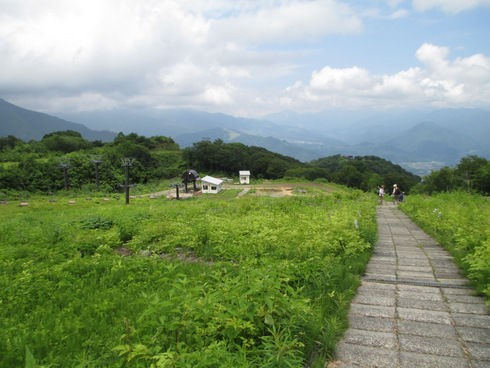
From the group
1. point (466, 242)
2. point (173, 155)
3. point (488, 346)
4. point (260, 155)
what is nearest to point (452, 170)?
point (260, 155)

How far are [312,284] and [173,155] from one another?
71910mm

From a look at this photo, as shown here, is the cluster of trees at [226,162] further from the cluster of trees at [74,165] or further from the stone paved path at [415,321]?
the stone paved path at [415,321]

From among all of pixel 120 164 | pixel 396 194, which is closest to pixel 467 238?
pixel 396 194

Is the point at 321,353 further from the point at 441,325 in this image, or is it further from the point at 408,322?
the point at 441,325

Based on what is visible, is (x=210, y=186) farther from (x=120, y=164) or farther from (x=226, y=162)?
(x=226, y=162)

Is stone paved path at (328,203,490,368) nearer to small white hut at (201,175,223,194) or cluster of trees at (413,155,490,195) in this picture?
small white hut at (201,175,223,194)

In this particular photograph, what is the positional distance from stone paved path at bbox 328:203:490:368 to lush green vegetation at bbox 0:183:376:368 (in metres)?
0.24

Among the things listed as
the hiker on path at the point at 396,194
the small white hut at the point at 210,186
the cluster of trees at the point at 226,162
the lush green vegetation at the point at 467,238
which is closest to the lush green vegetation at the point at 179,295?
the lush green vegetation at the point at 467,238

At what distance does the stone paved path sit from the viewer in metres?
3.33

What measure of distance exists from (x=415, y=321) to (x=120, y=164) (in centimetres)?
6012

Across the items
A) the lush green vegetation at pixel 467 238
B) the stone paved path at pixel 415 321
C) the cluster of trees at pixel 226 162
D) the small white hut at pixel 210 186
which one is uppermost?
the cluster of trees at pixel 226 162

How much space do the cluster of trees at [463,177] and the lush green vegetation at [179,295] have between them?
49.5m

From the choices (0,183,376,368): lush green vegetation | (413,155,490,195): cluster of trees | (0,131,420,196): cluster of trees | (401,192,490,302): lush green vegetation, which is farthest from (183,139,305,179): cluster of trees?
(0,183,376,368): lush green vegetation

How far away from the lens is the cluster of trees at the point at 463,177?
48.4m
